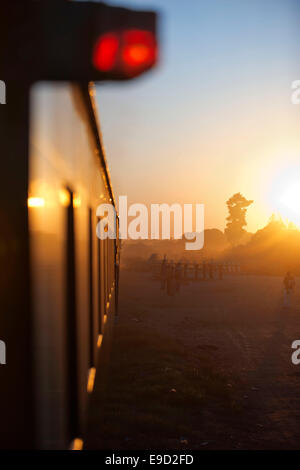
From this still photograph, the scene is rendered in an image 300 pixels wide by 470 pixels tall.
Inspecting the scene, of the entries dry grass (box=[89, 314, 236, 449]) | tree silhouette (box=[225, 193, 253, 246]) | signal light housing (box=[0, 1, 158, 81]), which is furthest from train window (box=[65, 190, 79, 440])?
tree silhouette (box=[225, 193, 253, 246])

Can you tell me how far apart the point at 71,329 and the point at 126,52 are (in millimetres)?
1468

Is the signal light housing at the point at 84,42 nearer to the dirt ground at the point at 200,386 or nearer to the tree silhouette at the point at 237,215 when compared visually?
the dirt ground at the point at 200,386

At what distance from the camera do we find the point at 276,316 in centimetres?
1994

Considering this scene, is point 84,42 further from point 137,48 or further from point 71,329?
point 71,329

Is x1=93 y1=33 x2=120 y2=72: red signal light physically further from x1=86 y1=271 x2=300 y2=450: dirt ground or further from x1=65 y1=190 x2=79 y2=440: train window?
x1=86 y1=271 x2=300 y2=450: dirt ground

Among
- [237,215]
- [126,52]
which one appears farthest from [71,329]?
[237,215]

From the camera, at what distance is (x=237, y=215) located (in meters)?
115

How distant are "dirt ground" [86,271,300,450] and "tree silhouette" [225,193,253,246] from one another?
9595 cm

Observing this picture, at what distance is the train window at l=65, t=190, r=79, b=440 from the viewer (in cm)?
281

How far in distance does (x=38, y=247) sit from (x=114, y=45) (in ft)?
2.47

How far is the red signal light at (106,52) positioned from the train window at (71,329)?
3.30 feet

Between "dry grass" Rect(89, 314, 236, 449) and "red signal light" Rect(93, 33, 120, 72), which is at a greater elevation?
"red signal light" Rect(93, 33, 120, 72)

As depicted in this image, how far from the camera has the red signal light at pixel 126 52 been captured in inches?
75.8

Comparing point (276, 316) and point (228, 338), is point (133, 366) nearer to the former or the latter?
point (228, 338)
